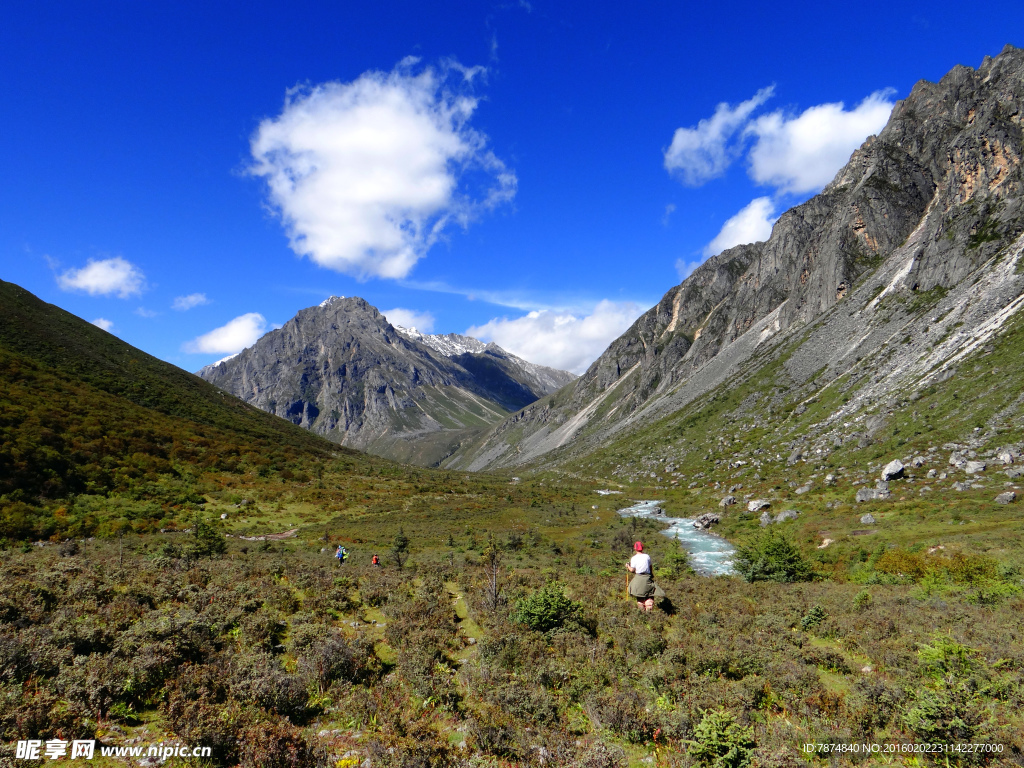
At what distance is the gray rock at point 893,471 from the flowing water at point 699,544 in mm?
18007

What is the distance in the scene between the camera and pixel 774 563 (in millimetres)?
25344

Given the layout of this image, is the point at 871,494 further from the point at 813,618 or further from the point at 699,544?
the point at 813,618

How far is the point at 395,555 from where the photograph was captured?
2814cm

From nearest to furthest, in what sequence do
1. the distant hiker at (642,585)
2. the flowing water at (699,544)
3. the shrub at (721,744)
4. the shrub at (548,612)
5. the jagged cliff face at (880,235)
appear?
the shrub at (721,744) → the shrub at (548,612) → the distant hiker at (642,585) → the flowing water at (699,544) → the jagged cliff face at (880,235)

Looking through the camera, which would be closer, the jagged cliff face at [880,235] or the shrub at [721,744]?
the shrub at [721,744]

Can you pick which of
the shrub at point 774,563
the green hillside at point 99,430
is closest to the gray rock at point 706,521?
the shrub at point 774,563

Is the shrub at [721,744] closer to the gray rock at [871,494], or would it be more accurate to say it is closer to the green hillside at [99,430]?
A: the green hillside at [99,430]

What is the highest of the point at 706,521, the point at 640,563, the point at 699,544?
the point at 640,563

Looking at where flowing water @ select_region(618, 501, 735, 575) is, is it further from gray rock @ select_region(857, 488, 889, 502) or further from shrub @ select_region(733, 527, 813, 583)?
gray rock @ select_region(857, 488, 889, 502)

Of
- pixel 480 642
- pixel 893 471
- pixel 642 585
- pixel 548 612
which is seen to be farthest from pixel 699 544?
pixel 480 642

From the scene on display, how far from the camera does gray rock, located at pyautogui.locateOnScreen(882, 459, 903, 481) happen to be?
1757 inches

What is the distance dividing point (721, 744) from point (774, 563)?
22.3m

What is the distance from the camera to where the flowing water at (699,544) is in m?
34.6

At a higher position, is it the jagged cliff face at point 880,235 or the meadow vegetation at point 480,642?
the jagged cliff face at point 880,235
